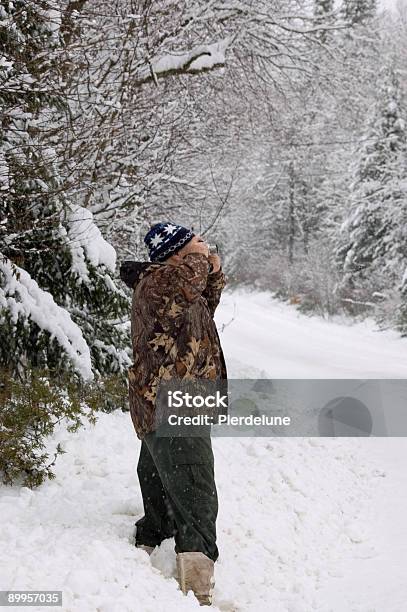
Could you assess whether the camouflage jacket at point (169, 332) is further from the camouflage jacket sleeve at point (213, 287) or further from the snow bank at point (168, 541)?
the snow bank at point (168, 541)

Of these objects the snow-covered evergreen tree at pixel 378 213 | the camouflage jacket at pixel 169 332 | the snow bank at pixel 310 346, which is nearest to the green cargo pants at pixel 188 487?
the camouflage jacket at pixel 169 332

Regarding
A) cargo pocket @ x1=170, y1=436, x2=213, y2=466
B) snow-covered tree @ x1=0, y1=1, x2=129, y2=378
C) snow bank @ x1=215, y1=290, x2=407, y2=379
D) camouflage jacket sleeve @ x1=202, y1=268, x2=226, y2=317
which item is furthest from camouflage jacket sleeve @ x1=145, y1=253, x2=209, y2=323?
snow bank @ x1=215, y1=290, x2=407, y2=379

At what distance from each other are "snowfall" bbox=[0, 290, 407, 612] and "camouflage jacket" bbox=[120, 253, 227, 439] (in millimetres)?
738

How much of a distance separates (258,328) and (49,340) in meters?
16.3

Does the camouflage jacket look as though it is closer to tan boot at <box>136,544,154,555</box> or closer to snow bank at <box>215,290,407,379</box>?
tan boot at <box>136,544,154,555</box>

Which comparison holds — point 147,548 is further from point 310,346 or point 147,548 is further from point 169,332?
point 310,346

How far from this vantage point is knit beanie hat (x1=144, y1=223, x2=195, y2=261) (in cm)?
369

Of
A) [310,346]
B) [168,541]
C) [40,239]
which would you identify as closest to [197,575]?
[168,541]

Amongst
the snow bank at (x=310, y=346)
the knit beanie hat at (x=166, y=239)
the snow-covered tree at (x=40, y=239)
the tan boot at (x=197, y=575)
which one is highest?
the snow bank at (x=310, y=346)

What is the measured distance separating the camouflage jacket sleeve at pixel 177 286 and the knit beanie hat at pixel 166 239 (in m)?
0.16

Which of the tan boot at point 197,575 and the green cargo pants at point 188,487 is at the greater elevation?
the green cargo pants at point 188,487

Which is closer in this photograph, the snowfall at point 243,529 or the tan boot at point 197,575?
the snowfall at point 243,529

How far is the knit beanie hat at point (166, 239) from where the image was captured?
369 cm

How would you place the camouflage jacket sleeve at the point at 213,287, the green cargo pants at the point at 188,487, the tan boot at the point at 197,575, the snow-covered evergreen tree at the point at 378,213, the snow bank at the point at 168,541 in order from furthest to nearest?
the snow-covered evergreen tree at the point at 378,213, the camouflage jacket sleeve at the point at 213,287, the green cargo pants at the point at 188,487, the tan boot at the point at 197,575, the snow bank at the point at 168,541
